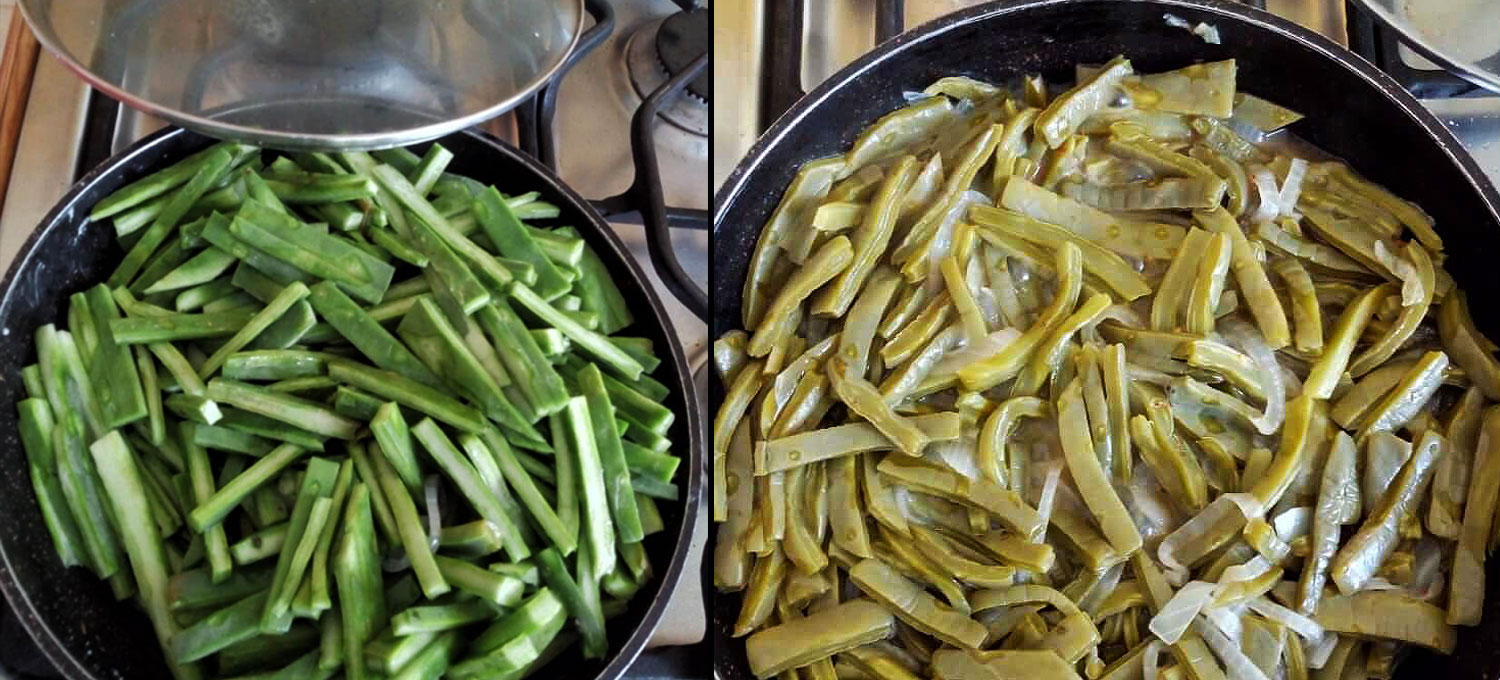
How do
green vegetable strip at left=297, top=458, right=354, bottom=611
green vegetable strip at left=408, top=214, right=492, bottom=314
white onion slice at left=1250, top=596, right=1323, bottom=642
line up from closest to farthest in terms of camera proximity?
green vegetable strip at left=297, top=458, right=354, bottom=611
green vegetable strip at left=408, top=214, right=492, bottom=314
white onion slice at left=1250, top=596, right=1323, bottom=642

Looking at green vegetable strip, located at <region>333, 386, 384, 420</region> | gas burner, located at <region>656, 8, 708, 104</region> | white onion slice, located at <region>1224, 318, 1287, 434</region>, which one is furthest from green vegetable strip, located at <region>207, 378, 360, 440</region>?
white onion slice, located at <region>1224, 318, 1287, 434</region>

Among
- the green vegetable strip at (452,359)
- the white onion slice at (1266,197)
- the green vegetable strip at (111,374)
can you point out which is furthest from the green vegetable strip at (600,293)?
the white onion slice at (1266,197)

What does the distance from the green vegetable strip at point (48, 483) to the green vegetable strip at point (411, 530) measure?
0.73 feet

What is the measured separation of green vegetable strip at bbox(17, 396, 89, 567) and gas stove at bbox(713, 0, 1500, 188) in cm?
58

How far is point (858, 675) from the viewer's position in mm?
924

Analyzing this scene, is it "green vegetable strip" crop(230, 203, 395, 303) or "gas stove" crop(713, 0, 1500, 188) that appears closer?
"green vegetable strip" crop(230, 203, 395, 303)

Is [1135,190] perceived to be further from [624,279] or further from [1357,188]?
[624,279]

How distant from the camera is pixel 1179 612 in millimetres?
907

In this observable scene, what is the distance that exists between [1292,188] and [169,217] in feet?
3.43

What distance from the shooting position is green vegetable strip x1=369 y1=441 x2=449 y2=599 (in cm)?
74

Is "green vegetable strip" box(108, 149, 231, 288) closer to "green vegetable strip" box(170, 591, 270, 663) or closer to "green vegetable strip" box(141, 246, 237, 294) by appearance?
"green vegetable strip" box(141, 246, 237, 294)

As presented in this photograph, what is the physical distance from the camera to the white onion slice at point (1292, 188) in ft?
3.53

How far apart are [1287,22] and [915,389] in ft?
1.74

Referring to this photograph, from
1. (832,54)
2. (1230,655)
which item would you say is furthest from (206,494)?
(1230,655)
